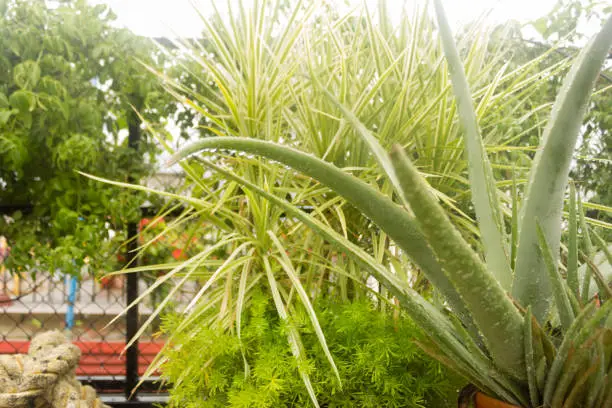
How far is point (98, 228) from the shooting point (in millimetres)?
1345

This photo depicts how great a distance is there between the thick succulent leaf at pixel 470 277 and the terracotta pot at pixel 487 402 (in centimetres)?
3

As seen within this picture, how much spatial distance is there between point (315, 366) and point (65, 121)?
903 mm

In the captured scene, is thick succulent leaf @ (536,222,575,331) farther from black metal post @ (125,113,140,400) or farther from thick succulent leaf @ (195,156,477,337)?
black metal post @ (125,113,140,400)

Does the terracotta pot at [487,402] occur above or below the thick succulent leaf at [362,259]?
below

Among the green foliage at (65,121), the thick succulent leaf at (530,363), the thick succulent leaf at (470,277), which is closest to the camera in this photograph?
the thick succulent leaf at (470,277)

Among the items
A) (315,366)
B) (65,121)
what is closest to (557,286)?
(315,366)

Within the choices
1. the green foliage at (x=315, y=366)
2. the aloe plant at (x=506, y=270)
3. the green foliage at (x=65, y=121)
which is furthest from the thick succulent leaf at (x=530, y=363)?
the green foliage at (x=65, y=121)

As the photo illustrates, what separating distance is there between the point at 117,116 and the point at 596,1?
143 centimetres

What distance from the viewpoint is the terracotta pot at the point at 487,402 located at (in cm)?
49

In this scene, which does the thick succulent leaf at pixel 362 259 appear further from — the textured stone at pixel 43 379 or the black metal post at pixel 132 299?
the black metal post at pixel 132 299

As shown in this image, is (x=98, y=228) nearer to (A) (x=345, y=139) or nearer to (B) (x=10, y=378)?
(B) (x=10, y=378)

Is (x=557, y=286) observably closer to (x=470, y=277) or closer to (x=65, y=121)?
(x=470, y=277)

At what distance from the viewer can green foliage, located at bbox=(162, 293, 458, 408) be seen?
2.46 ft

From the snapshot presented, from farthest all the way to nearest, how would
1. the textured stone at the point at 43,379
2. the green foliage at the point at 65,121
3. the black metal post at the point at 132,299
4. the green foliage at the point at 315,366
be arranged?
1. the black metal post at the point at 132,299
2. the green foliage at the point at 65,121
3. the textured stone at the point at 43,379
4. the green foliage at the point at 315,366
